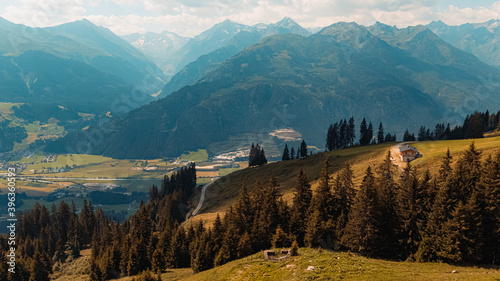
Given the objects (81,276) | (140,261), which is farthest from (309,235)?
(81,276)

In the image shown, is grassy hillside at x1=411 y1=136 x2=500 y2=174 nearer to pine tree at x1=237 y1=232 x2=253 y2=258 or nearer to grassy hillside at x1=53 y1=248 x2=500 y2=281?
grassy hillside at x1=53 y1=248 x2=500 y2=281

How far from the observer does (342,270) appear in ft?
148

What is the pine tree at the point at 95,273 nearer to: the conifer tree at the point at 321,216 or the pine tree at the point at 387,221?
the conifer tree at the point at 321,216

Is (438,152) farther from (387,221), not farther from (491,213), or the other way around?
(387,221)

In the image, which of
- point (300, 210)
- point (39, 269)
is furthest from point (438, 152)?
point (39, 269)

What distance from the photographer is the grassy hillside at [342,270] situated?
41.7 meters

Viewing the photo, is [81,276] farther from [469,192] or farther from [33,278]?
[469,192]

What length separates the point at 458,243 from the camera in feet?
154

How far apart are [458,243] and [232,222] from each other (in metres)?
43.7

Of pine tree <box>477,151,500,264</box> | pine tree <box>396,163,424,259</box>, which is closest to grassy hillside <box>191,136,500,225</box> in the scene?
pine tree <box>396,163,424,259</box>

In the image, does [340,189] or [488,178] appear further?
[340,189]

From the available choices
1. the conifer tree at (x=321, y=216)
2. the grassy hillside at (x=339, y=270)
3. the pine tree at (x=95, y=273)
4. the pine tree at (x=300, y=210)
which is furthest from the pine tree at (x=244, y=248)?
the pine tree at (x=95, y=273)

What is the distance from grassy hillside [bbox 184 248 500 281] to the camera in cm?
4172

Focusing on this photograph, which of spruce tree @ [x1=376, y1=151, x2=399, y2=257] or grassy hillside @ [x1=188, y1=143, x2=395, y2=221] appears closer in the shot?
spruce tree @ [x1=376, y1=151, x2=399, y2=257]
